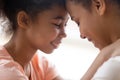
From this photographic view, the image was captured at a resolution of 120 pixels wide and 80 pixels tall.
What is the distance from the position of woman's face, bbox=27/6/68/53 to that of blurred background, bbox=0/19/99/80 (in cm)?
31

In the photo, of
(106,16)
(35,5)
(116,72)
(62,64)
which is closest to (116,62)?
(116,72)

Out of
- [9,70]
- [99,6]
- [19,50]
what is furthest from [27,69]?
[99,6]

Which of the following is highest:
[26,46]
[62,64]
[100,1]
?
[100,1]

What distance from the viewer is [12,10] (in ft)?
3.39

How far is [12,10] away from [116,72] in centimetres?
50

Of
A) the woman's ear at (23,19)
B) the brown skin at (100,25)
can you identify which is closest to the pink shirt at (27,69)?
the woman's ear at (23,19)

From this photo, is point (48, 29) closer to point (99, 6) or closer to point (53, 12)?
point (53, 12)

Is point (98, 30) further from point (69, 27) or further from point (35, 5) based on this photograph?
point (69, 27)

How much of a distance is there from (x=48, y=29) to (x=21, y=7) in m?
0.12

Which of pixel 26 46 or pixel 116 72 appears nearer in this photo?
pixel 116 72

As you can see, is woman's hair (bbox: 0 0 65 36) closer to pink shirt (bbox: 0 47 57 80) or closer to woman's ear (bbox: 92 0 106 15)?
pink shirt (bbox: 0 47 57 80)

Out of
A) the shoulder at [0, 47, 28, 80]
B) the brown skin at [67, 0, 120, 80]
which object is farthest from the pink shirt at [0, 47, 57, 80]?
the brown skin at [67, 0, 120, 80]

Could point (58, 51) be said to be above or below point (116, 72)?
below

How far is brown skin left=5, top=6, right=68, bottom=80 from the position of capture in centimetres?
102
